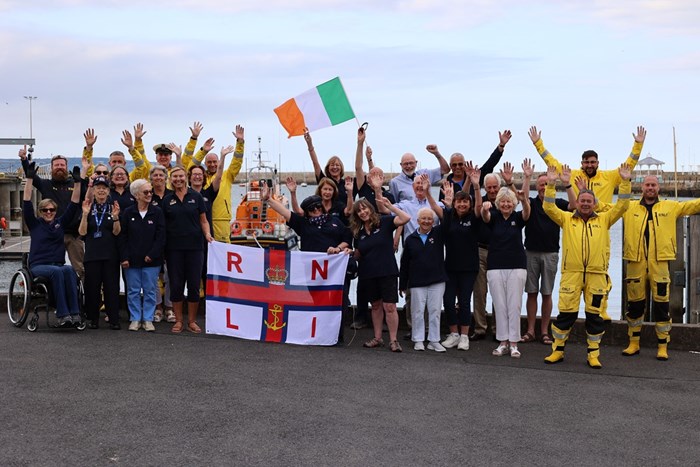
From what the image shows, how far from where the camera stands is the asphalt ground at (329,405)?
244 inches

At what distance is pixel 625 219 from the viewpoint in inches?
388

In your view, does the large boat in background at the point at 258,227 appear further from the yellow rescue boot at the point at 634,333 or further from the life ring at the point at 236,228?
the yellow rescue boot at the point at 634,333

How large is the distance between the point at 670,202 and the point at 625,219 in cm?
50

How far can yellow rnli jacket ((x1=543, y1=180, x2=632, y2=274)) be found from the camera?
9.20m

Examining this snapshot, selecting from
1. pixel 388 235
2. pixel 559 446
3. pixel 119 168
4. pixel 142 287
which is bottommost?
pixel 559 446

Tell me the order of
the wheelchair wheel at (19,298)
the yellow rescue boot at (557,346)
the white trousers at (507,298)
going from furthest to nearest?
the wheelchair wheel at (19,298)
the white trousers at (507,298)
the yellow rescue boot at (557,346)

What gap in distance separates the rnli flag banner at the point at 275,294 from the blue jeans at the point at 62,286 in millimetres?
1559

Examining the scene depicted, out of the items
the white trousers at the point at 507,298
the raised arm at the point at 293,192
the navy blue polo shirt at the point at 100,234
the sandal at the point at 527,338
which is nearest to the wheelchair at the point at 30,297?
the navy blue polo shirt at the point at 100,234

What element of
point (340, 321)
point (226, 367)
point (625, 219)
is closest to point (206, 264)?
point (340, 321)

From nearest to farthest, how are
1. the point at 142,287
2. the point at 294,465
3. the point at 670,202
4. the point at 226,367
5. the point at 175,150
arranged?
the point at 294,465
the point at 226,367
the point at 670,202
the point at 142,287
the point at 175,150

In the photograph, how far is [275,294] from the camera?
10.5 m

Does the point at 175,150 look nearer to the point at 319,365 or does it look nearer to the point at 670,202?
the point at 319,365

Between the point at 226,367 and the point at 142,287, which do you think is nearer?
the point at 226,367

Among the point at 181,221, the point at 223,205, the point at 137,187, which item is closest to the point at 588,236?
the point at 181,221
